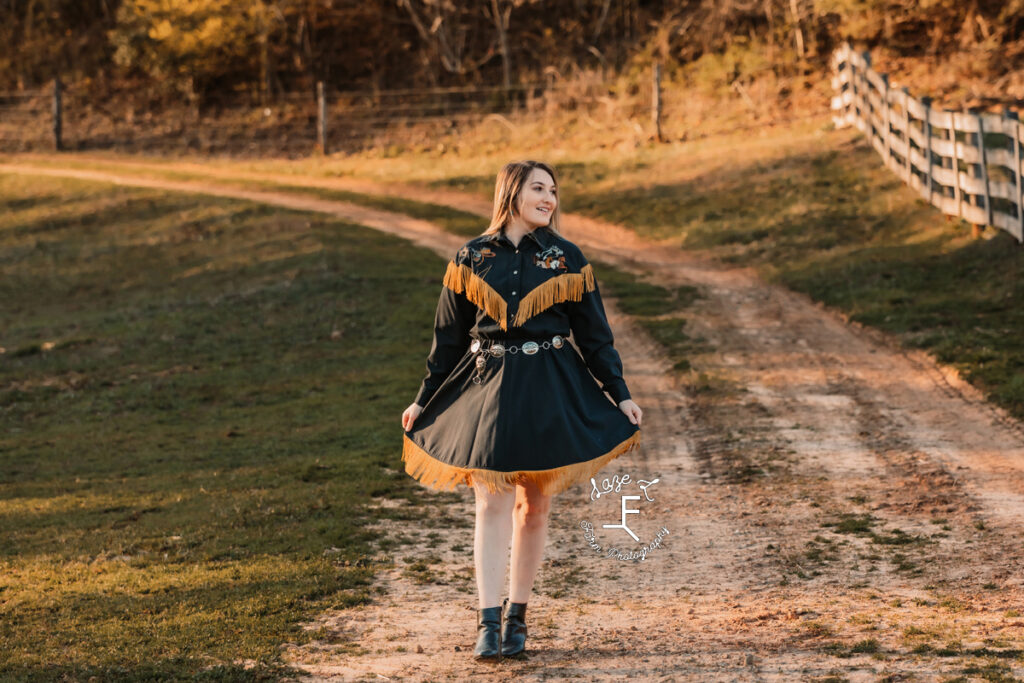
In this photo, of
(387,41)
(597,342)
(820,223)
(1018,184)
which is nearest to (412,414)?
(597,342)

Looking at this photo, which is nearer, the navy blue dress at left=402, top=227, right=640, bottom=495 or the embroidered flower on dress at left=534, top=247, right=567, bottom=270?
the navy blue dress at left=402, top=227, right=640, bottom=495

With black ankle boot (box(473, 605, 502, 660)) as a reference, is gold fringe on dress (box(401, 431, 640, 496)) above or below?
above

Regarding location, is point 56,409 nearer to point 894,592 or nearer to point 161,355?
point 161,355

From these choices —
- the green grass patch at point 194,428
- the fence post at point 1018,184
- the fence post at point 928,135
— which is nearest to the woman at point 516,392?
the green grass patch at point 194,428

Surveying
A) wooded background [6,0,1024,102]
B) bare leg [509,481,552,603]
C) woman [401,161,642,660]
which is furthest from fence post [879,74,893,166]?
bare leg [509,481,552,603]

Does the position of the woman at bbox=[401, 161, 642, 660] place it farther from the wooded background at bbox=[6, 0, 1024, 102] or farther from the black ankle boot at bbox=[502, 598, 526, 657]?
the wooded background at bbox=[6, 0, 1024, 102]

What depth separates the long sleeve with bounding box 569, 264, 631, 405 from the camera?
5.25m

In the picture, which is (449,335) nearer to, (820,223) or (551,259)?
(551,259)

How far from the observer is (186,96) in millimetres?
36750

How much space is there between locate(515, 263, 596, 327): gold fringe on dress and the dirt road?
5.30ft

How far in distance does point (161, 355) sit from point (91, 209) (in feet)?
38.4

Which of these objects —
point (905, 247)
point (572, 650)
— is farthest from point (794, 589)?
point (905, 247)

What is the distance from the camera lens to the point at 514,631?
5285 mm

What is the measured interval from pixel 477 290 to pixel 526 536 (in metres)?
1.15
